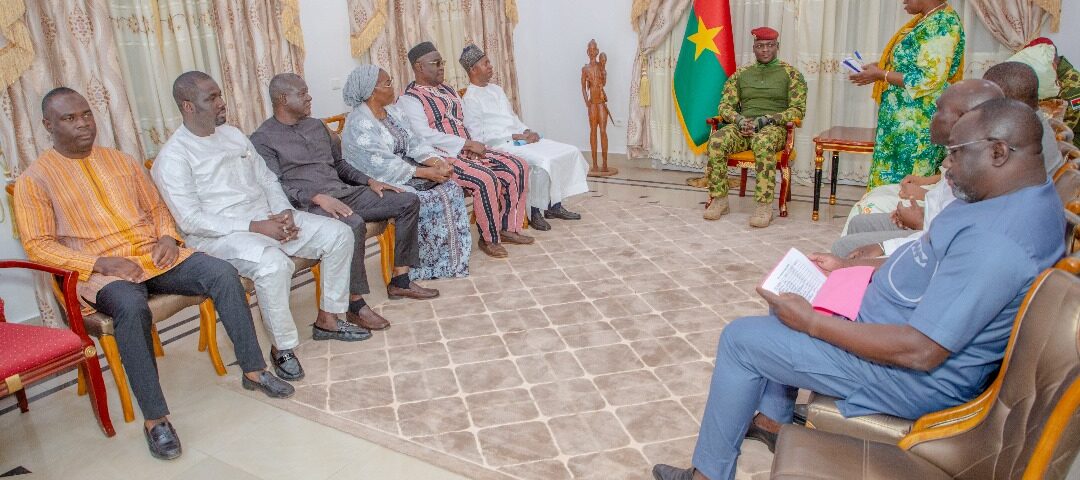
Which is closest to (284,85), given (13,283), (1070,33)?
(13,283)

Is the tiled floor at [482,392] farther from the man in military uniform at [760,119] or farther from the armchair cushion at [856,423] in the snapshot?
the man in military uniform at [760,119]

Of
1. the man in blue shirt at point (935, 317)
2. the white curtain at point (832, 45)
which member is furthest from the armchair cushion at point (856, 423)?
the white curtain at point (832, 45)

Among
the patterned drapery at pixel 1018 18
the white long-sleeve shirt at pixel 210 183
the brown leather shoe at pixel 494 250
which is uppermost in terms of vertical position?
the patterned drapery at pixel 1018 18

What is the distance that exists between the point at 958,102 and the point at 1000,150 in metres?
0.96

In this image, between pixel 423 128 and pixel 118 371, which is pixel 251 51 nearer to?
pixel 423 128

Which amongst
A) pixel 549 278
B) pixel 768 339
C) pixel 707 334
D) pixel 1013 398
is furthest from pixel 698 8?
pixel 1013 398

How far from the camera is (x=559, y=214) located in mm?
5207

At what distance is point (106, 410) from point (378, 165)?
183 cm

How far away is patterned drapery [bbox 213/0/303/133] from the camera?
13.7 feet

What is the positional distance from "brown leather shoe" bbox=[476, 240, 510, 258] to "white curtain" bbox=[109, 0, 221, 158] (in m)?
1.85

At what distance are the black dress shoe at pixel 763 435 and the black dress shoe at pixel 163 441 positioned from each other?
1989 mm

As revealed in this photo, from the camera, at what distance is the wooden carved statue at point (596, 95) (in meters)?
6.11

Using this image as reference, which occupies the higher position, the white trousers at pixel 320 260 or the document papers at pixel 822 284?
the document papers at pixel 822 284

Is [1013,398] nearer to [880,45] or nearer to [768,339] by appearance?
[768,339]
